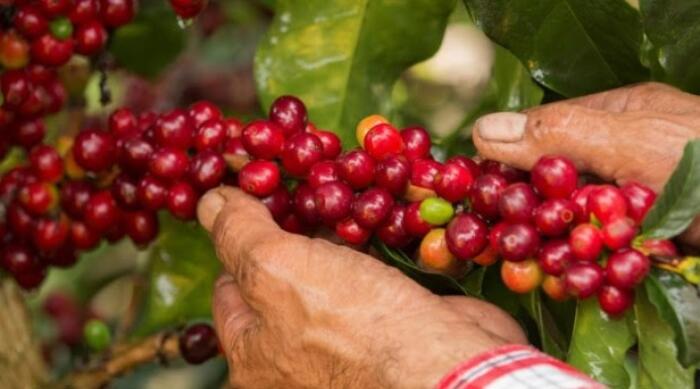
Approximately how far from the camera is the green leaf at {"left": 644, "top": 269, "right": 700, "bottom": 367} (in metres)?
1.10

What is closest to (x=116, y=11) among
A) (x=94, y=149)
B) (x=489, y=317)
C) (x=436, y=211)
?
(x=94, y=149)

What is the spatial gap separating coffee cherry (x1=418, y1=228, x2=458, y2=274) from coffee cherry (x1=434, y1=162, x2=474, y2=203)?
5cm

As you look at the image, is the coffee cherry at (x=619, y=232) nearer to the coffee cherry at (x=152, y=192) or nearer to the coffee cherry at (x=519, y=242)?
the coffee cherry at (x=519, y=242)

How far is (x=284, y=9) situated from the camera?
5.70ft

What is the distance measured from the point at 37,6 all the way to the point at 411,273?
682 mm

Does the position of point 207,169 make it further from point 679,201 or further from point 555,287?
point 679,201

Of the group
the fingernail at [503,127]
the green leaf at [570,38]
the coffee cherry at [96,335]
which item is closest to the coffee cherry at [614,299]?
the fingernail at [503,127]

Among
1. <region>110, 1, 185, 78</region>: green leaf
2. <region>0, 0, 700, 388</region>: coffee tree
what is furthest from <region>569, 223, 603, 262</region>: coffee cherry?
<region>110, 1, 185, 78</region>: green leaf

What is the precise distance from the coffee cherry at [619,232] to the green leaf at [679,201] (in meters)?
0.02

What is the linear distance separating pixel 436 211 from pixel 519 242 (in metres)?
0.13

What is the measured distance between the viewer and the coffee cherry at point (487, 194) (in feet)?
4.01

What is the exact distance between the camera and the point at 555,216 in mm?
1162

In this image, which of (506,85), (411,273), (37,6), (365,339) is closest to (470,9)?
(506,85)

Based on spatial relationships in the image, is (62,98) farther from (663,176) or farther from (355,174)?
(663,176)
